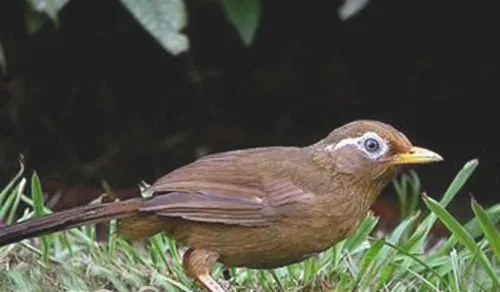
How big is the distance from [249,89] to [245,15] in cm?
145

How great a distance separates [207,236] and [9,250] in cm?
79

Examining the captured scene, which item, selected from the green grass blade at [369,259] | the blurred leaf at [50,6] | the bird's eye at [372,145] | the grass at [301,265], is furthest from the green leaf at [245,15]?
the bird's eye at [372,145]

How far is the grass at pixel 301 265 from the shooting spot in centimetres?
404

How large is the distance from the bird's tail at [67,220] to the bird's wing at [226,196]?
0.06 metres

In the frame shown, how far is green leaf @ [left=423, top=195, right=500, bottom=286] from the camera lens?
3.81 meters

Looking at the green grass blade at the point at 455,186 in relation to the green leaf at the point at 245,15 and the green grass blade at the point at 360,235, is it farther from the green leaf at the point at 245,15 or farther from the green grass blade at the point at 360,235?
the green leaf at the point at 245,15

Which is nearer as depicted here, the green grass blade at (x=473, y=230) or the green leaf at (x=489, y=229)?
the green leaf at (x=489, y=229)

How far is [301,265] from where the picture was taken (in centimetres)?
441

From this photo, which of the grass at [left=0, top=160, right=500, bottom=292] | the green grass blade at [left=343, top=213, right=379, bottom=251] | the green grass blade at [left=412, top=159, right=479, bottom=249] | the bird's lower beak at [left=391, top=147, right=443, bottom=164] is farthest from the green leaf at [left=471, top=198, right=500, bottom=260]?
the green grass blade at [left=343, top=213, right=379, bottom=251]

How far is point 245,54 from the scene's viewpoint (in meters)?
7.09

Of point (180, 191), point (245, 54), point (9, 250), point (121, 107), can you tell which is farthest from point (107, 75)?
point (180, 191)

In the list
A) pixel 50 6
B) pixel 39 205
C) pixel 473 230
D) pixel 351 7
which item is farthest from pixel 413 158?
pixel 50 6

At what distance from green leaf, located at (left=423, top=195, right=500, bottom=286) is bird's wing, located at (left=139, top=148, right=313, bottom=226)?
34 cm

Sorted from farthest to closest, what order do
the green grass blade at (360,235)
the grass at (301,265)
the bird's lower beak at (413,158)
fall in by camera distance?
the green grass blade at (360,235)
the grass at (301,265)
the bird's lower beak at (413,158)
